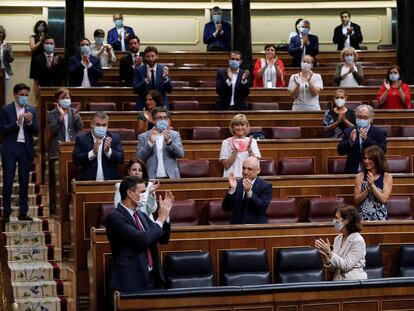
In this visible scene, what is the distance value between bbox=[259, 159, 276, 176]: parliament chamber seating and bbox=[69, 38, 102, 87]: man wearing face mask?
3.14 metres

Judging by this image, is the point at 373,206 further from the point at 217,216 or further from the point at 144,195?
the point at 144,195

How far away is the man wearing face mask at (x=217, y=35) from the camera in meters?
15.2

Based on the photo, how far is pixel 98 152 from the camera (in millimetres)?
9242

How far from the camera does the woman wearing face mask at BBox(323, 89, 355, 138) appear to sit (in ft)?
35.3

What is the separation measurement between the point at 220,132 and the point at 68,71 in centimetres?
234

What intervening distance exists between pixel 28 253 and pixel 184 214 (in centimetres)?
159

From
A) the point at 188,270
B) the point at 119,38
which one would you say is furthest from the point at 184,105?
the point at 188,270

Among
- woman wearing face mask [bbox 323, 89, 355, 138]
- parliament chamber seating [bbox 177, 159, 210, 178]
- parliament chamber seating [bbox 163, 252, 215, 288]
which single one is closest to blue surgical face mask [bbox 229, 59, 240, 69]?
woman wearing face mask [bbox 323, 89, 355, 138]

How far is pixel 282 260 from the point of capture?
8016 mm

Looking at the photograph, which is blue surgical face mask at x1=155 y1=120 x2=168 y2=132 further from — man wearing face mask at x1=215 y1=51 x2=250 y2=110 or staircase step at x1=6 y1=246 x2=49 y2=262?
man wearing face mask at x1=215 y1=51 x2=250 y2=110

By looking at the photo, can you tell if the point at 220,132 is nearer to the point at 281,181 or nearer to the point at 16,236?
the point at 281,181

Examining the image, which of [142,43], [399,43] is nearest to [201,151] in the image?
[399,43]


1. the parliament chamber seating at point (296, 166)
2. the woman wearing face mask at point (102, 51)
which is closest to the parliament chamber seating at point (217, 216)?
the parliament chamber seating at point (296, 166)

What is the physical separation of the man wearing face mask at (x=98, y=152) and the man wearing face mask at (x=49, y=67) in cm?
341
